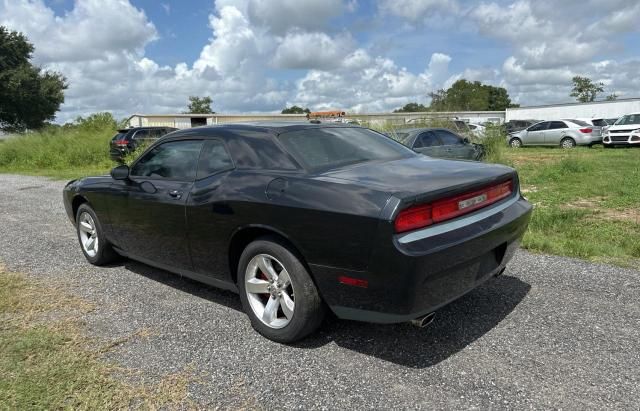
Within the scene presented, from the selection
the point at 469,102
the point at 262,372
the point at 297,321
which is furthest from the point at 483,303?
the point at 469,102

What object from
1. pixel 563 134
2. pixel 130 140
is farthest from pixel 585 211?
pixel 563 134

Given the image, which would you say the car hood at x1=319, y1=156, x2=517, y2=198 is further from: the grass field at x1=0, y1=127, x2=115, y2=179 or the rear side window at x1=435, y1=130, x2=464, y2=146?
the grass field at x1=0, y1=127, x2=115, y2=179

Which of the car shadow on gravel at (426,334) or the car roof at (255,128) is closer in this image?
the car shadow on gravel at (426,334)

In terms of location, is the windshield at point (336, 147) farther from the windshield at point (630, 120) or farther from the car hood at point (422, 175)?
the windshield at point (630, 120)

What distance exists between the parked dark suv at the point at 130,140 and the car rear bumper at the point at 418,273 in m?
17.0

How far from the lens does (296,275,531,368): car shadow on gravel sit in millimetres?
3189

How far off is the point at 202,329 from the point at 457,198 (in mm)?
2045

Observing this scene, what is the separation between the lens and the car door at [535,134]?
23.9 metres

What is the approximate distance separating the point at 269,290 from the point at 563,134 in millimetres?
23315

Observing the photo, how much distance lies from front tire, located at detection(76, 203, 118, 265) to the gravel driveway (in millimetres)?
456

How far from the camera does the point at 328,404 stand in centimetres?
266

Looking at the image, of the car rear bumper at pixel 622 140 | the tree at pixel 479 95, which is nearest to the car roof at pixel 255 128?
the car rear bumper at pixel 622 140

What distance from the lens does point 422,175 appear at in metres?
3.24

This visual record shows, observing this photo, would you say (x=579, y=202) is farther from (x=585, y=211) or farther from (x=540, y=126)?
(x=540, y=126)
